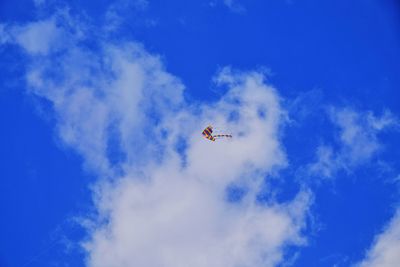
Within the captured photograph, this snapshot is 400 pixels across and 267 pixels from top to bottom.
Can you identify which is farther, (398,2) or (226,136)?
(226,136)

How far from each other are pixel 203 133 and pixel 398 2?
17339 millimetres

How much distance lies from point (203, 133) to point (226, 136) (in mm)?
1973

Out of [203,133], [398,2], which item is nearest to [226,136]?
[203,133]

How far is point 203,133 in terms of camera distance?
37094mm

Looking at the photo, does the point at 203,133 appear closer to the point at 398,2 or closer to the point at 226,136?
the point at 226,136

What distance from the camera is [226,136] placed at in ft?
123

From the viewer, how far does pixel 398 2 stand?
108ft

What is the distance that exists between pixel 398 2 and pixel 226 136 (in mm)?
16147

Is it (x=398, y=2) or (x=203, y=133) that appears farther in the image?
(x=203, y=133)
